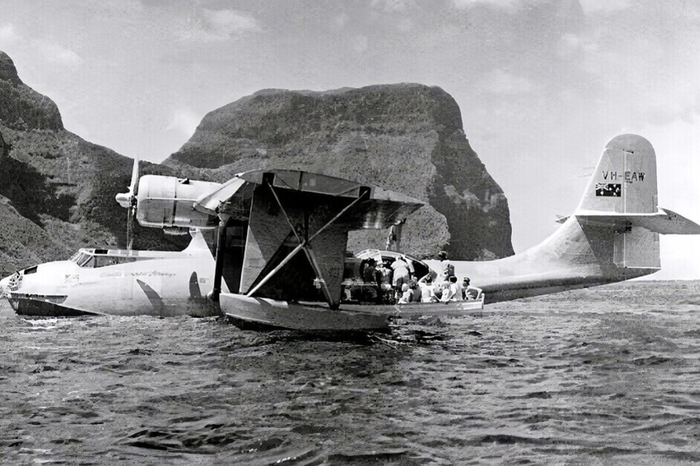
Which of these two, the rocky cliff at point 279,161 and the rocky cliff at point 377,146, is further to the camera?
the rocky cliff at point 377,146

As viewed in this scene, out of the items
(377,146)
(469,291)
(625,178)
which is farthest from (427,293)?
(377,146)

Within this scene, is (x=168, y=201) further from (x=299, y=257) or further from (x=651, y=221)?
(x=651, y=221)

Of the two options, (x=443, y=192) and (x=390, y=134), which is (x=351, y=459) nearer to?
(x=443, y=192)

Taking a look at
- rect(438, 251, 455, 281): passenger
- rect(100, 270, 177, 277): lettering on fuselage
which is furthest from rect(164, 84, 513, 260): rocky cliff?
rect(100, 270, 177, 277): lettering on fuselage

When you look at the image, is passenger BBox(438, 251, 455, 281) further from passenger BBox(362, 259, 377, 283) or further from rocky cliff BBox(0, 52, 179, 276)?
rocky cliff BBox(0, 52, 179, 276)

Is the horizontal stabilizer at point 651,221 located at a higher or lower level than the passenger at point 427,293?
higher

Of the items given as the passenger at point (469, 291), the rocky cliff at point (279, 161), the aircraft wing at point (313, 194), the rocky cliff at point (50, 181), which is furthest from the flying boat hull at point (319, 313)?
the rocky cliff at point (50, 181)

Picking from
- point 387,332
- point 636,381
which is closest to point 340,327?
point 387,332

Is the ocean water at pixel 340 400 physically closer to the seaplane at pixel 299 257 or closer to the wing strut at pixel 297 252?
the wing strut at pixel 297 252
